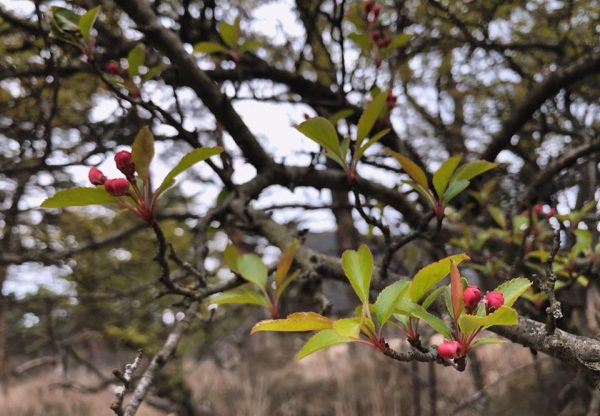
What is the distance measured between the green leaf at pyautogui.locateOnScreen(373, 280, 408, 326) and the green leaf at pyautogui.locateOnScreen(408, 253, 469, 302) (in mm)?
37

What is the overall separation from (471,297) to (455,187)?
38 centimetres

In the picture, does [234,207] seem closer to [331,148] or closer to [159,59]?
[331,148]

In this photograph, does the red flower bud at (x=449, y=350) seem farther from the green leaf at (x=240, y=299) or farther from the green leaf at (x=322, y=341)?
the green leaf at (x=240, y=299)

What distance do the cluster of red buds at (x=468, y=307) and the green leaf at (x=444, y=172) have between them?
13.3 inches

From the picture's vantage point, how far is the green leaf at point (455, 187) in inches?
39.7

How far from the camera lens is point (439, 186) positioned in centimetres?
103

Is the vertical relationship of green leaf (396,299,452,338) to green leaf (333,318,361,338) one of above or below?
above

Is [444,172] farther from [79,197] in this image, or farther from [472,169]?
[79,197]

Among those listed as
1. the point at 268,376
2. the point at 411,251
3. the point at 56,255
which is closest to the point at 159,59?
the point at 56,255

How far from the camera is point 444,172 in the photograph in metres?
1.00

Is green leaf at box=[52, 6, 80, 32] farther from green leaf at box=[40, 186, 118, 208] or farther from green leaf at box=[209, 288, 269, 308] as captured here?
green leaf at box=[209, 288, 269, 308]

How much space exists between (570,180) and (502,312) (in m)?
2.14

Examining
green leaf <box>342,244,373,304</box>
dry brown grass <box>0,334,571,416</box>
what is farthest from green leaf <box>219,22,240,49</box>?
dry brown grass <box>0,334,571,416</box>

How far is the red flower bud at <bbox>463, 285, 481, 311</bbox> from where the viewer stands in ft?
2.27
